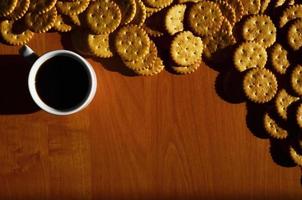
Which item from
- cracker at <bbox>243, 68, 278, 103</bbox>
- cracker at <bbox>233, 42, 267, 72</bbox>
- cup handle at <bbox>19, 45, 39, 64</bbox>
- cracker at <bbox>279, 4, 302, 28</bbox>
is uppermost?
cracker at <bbox>279, 4, 302, 28</bbox>

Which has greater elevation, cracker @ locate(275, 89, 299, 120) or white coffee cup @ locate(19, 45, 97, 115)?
white coffee cup @ locate(19, 45, 97, 115)

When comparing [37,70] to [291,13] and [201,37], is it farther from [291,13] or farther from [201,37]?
[291,13]

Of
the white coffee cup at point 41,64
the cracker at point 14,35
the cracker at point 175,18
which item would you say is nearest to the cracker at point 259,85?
the cracker at point 175,18

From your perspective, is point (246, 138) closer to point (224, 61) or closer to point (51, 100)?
point (224, 61)

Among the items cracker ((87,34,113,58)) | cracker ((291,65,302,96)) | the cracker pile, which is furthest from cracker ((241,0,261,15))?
cracker ((87,34,113,58))

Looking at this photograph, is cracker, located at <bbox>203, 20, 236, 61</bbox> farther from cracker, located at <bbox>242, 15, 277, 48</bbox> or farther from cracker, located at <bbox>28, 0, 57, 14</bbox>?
cracker, located at <bbox>28, 0, 57, 14</bbox>
